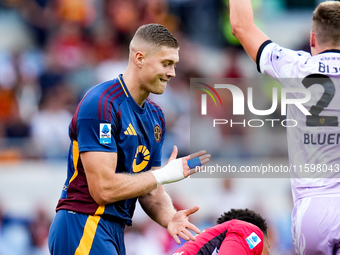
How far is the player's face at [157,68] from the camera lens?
4977 mm

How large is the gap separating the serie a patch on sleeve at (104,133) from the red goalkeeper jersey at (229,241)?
49.9 inches

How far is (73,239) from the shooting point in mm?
4816

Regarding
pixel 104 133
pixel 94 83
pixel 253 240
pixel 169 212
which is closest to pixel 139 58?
pixel 104 133

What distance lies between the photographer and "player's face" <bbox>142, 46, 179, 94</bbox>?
4.98 m

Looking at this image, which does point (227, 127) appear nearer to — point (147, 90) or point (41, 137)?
point (41, 137)

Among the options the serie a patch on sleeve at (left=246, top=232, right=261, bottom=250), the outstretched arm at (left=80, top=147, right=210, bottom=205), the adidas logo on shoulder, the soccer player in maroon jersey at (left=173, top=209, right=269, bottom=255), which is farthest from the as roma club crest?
the serie a patch on sleeve at (left=246, top=232, right=261, bottom=250)

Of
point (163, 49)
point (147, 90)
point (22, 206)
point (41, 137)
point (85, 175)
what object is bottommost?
point (22, 206)

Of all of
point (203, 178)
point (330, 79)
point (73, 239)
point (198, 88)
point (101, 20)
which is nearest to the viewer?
point (330, 79)

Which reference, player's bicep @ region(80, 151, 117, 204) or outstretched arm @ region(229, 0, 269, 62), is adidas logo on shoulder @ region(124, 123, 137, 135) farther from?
outstretched arm @ region(229, 0, 269, 62)

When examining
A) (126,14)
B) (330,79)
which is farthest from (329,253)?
(126,14)

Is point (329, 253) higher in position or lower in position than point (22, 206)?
higher

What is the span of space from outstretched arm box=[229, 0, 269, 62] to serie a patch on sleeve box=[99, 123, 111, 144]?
1.18m

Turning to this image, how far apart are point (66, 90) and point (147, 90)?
21.5 feet

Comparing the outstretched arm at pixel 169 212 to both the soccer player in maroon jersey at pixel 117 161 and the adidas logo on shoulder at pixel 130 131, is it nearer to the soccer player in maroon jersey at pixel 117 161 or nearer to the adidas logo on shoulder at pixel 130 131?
the soccer player in maroon jersey at pixel 117 161
